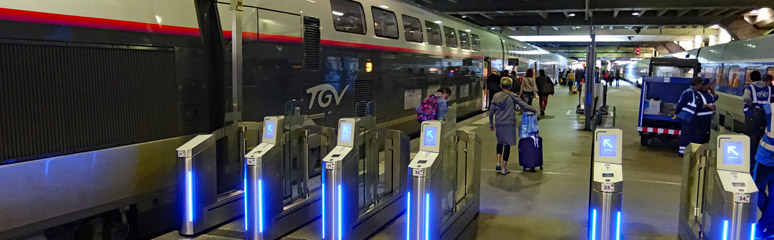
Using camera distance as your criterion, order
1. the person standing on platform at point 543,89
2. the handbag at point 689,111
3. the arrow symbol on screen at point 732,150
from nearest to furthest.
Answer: the arrow symbol on screen at point 732,150, the handbag at point 689,111, the person standing on platform at point 543,89

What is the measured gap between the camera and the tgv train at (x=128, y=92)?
4.46 meters

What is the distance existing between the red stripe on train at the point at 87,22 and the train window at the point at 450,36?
28.0ft

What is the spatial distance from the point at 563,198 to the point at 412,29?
561 cm

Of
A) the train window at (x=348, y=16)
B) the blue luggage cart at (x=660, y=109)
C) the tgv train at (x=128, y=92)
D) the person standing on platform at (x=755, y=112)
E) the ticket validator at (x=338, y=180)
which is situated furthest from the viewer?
the blue luggage cart at (x=660, y=109)

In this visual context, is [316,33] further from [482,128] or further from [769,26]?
[769,26]

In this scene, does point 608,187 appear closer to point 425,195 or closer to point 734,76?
point 425,195

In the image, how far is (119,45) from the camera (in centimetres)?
514

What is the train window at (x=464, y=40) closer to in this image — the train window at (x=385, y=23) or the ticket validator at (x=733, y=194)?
the train window at (x=385, y=23)

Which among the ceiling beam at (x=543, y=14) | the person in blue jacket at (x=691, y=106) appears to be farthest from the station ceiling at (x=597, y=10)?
the person in blue jacket at (x=691, y=106)

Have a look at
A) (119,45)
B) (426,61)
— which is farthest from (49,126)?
(426,61)

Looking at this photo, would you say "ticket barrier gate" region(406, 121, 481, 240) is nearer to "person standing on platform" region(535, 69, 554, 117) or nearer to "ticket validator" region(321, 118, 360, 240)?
"ticket validator" region(321, 118, 360, 240)

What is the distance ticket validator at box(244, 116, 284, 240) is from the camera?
516 cm

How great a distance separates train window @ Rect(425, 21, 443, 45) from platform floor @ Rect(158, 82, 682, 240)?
2639 mm

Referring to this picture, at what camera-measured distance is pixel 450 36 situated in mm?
13969
